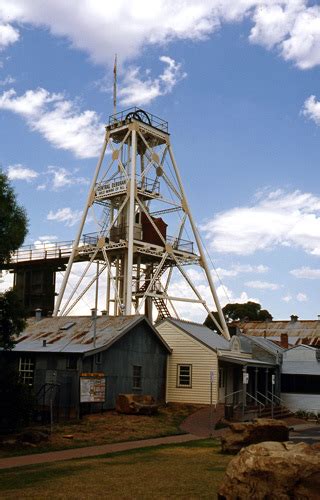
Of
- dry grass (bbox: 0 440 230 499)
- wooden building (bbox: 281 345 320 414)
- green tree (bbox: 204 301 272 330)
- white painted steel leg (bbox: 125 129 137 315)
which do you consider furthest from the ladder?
green tree (bbox: 204 301 272 330)

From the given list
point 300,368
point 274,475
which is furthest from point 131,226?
point 274,475

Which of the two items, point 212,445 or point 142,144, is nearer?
point 212,445

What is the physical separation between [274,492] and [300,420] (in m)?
28.5

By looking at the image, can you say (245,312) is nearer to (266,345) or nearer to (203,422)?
(266,345)

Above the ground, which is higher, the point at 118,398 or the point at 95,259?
the point at 95,259

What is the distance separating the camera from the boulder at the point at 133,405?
30281mm

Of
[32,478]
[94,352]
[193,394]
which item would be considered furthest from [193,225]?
[32,478]

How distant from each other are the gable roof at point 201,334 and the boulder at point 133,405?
650cm

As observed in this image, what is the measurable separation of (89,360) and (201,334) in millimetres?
10436

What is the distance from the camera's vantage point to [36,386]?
3125cm

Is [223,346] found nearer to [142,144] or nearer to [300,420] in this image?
[300,420]

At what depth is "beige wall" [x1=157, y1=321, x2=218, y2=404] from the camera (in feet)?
118

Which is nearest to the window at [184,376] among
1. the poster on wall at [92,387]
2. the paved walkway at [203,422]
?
the paved walkway at [203,422]

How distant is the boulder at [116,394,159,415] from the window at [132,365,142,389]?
2706mm
